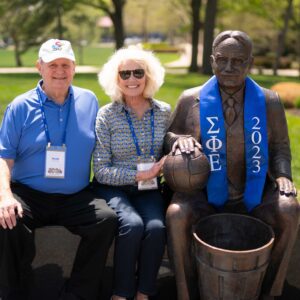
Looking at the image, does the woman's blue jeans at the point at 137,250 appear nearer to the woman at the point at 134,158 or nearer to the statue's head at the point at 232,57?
the woman at the point at 134,158

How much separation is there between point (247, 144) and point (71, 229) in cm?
143

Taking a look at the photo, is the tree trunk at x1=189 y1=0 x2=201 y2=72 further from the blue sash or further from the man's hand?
the man's hand

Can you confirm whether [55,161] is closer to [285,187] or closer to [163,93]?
[285,187]

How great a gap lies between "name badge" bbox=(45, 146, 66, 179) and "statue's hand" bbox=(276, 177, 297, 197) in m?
1.57

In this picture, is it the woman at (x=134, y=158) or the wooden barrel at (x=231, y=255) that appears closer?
the wooden barrel at (x=231, y=255)

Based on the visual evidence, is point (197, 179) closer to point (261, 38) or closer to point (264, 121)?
point (264, 121)

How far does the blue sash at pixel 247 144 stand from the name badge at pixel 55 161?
3.40 feet

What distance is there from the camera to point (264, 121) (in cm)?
369

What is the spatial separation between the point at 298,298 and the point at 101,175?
5.99ft

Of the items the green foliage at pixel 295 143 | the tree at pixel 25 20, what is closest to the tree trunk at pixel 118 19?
the tree at pixel 25 20

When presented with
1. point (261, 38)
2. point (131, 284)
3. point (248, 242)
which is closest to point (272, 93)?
point (248, 242)

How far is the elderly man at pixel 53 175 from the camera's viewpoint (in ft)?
11.5

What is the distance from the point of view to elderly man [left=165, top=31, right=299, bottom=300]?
11.4ft

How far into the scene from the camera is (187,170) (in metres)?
3.38
